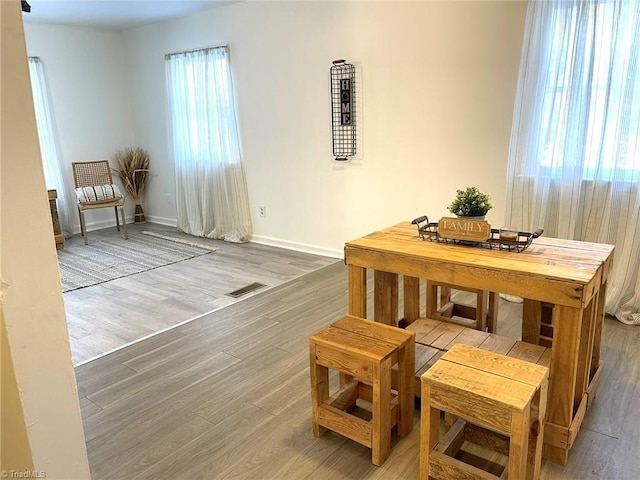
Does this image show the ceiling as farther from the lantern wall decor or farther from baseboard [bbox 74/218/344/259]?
baseboard [bbox 74/218/344/259]

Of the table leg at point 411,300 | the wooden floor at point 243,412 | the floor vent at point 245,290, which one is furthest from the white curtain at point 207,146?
the table leg at point 411,300

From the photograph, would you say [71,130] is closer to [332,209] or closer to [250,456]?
[332,209]

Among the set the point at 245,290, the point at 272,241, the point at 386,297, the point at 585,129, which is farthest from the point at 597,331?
the point at 272,241

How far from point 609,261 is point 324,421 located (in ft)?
4.44

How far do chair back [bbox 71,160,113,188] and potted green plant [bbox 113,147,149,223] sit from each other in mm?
268

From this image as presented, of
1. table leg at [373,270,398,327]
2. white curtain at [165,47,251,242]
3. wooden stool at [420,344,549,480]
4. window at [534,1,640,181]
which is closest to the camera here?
wooden stool at [420,344,549,480]

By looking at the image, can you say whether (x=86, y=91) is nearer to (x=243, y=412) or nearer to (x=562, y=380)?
(x=243, y=412)

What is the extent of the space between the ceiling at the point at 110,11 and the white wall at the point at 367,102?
0.17 metres

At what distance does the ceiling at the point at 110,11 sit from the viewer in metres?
4.72

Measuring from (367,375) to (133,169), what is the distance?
551 centimetres

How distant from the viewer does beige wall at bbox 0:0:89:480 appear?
0.96m

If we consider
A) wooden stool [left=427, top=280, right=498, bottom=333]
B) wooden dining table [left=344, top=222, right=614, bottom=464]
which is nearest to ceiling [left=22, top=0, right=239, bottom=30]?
wooden stool [left=427, top=280, right=498, bottom=333]

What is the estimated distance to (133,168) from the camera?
20.9 feet

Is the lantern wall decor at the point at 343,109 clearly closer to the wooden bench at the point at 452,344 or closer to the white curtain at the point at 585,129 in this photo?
the white curtain at the point at 585,129
